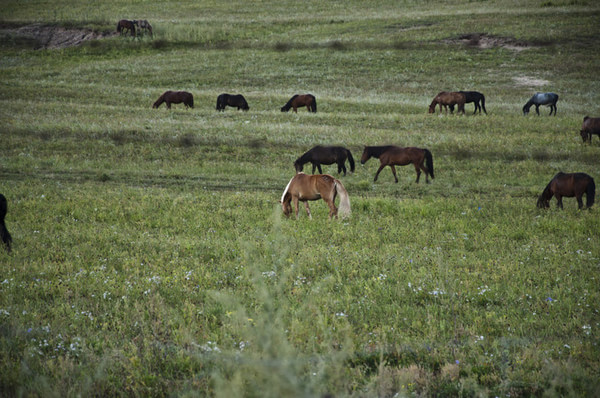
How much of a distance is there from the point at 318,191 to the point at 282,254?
7256 millimetres

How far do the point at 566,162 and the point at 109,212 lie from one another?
63.7ft

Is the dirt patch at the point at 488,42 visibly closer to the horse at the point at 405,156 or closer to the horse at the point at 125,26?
the horse at the point at 125,26

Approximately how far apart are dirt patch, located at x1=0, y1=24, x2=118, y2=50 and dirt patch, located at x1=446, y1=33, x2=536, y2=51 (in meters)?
45.7

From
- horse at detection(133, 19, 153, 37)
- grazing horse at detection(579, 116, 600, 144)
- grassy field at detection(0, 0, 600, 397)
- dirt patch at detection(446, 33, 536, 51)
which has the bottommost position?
grassy field at detection(0, 0, 600, 397)

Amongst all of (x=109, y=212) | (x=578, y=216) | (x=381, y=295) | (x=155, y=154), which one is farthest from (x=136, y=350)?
(x=155, y=154)

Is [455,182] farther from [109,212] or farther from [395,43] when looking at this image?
[395,43]

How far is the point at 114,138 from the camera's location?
26.2m

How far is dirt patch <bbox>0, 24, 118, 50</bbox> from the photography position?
6700 centimetres

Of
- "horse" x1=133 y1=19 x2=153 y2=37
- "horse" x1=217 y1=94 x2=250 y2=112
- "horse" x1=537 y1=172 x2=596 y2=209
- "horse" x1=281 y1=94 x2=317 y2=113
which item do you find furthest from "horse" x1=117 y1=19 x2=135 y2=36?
"horse" x1=537 y1=172 x2=596 y2=209

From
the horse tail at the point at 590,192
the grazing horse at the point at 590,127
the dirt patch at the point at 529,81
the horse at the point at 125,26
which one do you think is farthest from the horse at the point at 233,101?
the horse at the point at 125,26

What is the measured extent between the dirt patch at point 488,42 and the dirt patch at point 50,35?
45.7 meters

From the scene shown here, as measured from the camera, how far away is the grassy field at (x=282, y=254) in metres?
5.38

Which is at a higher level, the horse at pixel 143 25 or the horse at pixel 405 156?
the horse at pixel 143 25

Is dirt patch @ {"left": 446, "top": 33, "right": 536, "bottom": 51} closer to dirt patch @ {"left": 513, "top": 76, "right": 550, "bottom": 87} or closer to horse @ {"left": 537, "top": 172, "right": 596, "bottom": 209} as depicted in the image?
dirt patch @ {"left": 513, "top": 76, "right": 550, "bottom": 87}
